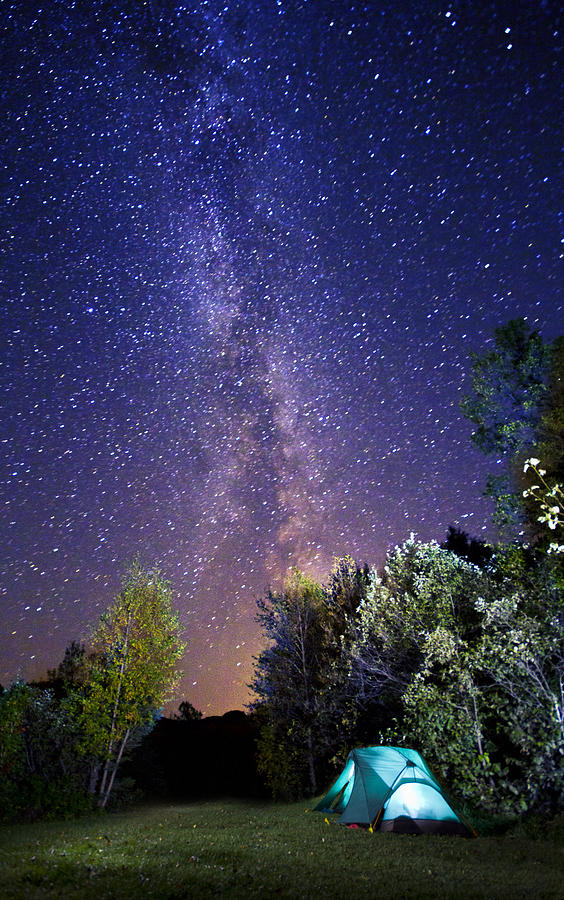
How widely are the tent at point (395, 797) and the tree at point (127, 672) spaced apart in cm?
1148

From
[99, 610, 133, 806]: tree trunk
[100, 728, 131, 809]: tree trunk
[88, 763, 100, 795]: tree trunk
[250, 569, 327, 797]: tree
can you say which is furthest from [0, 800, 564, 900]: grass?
[250, 569, 327, 797]: tree

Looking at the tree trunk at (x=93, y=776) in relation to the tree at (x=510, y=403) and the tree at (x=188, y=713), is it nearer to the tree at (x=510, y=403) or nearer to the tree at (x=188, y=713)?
the tree at (x=510, y=403)

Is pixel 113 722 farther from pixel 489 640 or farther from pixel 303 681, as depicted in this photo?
pixel 489 640

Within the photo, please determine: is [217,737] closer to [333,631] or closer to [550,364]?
[333,631]

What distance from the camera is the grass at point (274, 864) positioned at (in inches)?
314

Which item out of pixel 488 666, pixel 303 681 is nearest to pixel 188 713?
pixel 303 681

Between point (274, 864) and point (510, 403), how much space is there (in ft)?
50.2

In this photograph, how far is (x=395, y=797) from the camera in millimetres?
13953

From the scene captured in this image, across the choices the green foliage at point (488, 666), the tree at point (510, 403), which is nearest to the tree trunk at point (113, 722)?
the green foliage at point (488, 666)

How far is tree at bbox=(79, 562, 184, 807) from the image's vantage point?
931 inches

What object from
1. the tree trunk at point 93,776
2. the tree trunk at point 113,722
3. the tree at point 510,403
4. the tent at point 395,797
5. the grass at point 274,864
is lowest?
the grass at point 274,864

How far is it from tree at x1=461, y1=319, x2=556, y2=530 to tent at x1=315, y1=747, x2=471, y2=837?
7.79m

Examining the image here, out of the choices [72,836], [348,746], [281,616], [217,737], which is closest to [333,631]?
[281,616]

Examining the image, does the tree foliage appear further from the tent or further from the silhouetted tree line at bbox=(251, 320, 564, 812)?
the tent
